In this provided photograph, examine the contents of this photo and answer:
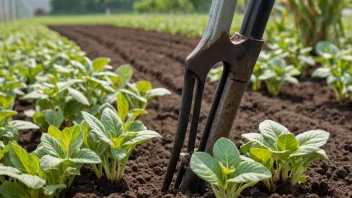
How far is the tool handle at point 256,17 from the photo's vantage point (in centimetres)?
165

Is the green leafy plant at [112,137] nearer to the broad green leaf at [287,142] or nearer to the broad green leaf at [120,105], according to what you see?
the broad green leaf at [120,105]

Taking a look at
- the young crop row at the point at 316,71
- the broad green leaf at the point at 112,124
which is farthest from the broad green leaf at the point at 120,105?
the young crop row at the point at 316,71

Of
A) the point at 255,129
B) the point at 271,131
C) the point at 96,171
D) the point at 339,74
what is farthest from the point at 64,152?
the point at 339,74

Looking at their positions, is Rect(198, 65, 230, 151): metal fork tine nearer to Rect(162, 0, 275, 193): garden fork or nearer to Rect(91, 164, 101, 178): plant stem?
Rect(162, 0, 275, 193): garden fork

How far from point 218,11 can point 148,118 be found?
68.0 inches

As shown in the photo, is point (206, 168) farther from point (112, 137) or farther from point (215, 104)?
point (112, 137)

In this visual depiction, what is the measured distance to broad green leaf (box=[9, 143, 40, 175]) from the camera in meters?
1.67

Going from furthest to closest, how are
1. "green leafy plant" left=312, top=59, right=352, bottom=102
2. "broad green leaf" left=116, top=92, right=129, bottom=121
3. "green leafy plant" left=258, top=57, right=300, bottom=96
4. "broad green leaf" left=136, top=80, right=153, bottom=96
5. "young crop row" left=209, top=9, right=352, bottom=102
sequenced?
"green leafy plant" left=258, top=57, right=300, bottom=96, "young crop row" left=209, top=9, right=352, bottom=102, "green leafy plant" left=312, top=59, right=352, bottom=102, "broad green leaf" left=136, top=80, right=153, bottom=96, "broad green leaf" left=116, top=92, right=129, bottom=121

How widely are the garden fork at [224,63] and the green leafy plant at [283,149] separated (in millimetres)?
144

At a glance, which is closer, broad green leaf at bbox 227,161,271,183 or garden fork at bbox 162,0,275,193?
broad green leaf at bbox 227,161,271,183

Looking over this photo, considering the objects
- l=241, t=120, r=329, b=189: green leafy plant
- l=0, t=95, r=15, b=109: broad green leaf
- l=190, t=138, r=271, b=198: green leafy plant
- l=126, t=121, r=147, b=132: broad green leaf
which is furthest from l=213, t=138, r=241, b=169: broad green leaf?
l=0, t=95, r=15, b=109: broad green leaf

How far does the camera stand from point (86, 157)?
168cm

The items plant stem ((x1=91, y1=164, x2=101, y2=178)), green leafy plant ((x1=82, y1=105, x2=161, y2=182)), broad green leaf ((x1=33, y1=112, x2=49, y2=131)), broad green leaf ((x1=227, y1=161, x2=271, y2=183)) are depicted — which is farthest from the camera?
broad green leaf ((x1=33, y1=112, x2=49, y2=131))

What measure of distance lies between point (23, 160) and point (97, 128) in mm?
305
